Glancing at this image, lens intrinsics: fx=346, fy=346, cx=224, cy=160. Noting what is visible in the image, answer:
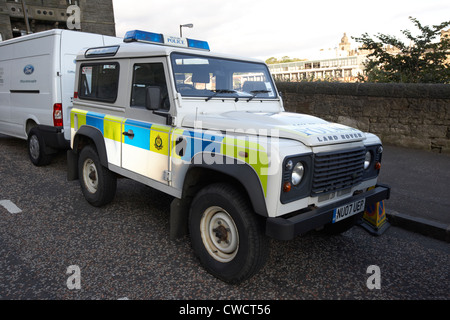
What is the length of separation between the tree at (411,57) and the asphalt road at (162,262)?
6.62 m

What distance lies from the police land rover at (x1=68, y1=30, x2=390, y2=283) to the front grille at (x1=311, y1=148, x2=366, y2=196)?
12mm

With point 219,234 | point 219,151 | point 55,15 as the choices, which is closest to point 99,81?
point 219,151

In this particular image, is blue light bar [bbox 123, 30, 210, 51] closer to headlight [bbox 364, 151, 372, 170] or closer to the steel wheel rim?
the steel wheel rim

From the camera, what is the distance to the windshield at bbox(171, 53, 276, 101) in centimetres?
351

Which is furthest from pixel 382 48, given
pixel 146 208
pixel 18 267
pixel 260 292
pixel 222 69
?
pixel 18 267

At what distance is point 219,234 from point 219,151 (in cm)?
73

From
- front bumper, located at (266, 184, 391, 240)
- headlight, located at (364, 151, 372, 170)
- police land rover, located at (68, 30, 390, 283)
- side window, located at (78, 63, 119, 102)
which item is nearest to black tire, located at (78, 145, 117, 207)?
police land rover, located at (68, 30, 390, 283)

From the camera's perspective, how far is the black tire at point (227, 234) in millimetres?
2699

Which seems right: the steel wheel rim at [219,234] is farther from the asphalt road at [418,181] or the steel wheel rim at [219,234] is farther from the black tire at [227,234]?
the asphalt road at [418,181]

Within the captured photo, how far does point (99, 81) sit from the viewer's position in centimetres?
448

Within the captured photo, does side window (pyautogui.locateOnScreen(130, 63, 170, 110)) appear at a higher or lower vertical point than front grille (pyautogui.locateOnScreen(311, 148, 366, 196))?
higher

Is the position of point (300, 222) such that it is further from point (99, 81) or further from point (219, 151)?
point (99, 81)

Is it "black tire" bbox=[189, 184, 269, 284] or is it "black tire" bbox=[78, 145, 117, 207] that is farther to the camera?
"black tire" bbox=[78, 145, 117, 207]

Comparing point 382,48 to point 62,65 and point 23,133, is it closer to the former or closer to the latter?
point 62,65
